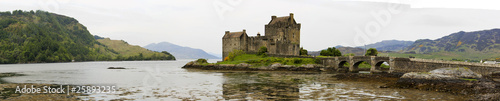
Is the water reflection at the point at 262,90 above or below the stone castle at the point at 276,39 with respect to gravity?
below

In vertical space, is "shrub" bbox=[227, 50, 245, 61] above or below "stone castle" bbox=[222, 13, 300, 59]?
below

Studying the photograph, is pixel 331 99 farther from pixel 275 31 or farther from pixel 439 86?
pixel 275 31

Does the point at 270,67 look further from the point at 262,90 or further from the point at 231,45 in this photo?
the point at 262,90

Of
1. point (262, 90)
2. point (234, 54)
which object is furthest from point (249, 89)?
point (234, 54)

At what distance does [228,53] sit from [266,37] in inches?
558

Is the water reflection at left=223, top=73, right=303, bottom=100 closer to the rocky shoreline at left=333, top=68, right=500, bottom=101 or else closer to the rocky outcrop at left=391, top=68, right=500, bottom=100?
the rocky shoreline at left=333, top=68, right=500, bottom=101

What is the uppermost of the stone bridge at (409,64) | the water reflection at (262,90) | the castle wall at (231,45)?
the castle wall at (231,45)

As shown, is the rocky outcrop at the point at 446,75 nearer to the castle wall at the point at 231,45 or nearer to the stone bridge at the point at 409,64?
the stone bridge at the point at 409,64

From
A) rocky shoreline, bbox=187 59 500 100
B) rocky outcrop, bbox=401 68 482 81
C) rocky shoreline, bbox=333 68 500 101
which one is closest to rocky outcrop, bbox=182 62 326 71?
rocky shoreline, bbox=187 59 500 100

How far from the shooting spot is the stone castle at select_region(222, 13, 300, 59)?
101m

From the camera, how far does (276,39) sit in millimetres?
101625

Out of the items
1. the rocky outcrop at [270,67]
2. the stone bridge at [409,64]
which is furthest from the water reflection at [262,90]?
the rocky outcrop at [270,67]

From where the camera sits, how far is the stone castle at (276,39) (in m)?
101

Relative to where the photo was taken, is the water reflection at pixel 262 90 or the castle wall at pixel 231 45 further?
the castle wall at pixel 231 45
